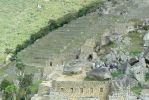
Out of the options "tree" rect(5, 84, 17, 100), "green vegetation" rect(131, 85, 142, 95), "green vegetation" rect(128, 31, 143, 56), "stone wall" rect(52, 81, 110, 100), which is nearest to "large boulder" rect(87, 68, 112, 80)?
"green vegetation" rect(131, 85, 142, 95)

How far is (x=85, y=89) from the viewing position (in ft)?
128

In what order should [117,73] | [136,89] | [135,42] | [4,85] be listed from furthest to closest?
[135,42] < [4,85] < [117,73] < [136,89]

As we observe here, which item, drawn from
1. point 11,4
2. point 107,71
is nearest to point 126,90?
point 107,71

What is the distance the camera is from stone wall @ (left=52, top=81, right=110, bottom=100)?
39.1 meters

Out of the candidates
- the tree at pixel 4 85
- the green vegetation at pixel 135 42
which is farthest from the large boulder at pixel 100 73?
the tree at pixel 4 85

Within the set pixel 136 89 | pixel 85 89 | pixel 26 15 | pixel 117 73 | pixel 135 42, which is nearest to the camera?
pixel 85 89

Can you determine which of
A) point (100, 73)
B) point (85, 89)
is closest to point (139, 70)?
point (100, 73)

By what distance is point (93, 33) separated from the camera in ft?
232

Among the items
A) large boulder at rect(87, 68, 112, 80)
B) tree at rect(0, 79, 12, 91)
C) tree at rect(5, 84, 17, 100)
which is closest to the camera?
large boulder at rect(87, 68, 112, 80)

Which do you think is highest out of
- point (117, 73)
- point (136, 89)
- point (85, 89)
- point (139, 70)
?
point (139, 70)

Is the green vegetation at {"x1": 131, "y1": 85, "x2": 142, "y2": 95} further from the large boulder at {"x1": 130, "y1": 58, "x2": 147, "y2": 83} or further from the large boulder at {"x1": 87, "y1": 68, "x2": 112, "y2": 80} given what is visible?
the large boulder at {"x1": 87, "y1": 68, "x2": 112, "y2": 80}

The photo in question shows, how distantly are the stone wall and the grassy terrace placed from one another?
159ft

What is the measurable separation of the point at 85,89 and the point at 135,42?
22197mm

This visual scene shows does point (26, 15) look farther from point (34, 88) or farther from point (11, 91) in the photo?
point (34, 88)
